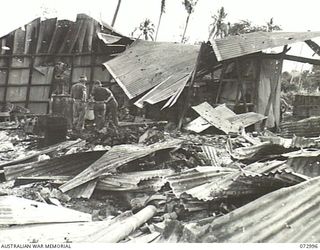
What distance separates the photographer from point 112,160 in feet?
16.0

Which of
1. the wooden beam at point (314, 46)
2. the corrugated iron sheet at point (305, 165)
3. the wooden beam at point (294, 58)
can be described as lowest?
the corrugated iron sheet at point (305, 165)

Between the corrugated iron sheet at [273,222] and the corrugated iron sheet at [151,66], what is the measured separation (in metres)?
5.91

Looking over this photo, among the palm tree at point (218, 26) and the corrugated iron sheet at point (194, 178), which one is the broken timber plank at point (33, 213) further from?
the palm tree at point (218, 26)

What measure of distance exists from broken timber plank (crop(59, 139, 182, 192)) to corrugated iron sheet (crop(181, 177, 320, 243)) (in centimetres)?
195

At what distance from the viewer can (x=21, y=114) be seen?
1241cm

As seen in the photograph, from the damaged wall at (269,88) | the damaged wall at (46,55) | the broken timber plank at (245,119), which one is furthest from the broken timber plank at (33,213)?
the damaged wall at (46,55)

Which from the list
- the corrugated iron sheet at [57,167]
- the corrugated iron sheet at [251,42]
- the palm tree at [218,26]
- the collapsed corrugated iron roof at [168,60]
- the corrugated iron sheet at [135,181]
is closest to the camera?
the corrugated iron sheet at [135,181]

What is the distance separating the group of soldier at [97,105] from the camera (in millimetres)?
8820

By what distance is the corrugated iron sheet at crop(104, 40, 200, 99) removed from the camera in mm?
9789

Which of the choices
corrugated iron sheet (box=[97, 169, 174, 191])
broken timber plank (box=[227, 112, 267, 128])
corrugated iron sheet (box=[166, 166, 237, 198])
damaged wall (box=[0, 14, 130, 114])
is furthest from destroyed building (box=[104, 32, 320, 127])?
corrugated iron sheet (box=[166, 166, 237, 198])

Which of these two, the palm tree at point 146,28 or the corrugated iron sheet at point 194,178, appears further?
the palm tree at point 146,28

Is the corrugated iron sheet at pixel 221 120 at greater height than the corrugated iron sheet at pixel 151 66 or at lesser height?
lesser

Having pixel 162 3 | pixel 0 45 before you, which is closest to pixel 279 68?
pixel 0 45

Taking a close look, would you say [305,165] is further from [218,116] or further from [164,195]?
[218,116]
